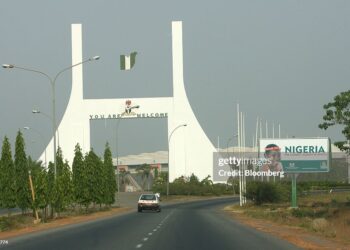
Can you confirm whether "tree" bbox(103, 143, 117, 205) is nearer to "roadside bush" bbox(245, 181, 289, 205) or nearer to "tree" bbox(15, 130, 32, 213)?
"tree" bbox(15, 130, 32, 213)

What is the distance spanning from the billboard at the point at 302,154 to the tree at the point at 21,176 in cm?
2257

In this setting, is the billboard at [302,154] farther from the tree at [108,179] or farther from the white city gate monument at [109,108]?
the white city gate monument at [109,108]

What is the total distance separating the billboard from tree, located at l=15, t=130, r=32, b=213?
22573 mm

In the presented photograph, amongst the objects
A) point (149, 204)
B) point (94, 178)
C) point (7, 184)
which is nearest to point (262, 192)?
point (149, 204)

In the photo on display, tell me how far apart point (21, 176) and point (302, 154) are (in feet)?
83.6

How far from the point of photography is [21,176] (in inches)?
1898

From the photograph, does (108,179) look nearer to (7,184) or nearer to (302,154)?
(7,184)

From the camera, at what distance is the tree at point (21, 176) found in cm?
4528

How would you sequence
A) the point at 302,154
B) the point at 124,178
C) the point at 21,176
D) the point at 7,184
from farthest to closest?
the point at 124,178, the point at 302,154, the point at 7,184, the point at 21,176

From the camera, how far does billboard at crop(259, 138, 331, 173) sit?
203ft

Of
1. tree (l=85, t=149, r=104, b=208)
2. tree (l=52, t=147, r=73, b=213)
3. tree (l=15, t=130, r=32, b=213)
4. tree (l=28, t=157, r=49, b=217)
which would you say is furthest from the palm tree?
tree (l=28, t=157, r=49, b=217)

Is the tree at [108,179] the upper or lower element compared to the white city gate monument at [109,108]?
lower
